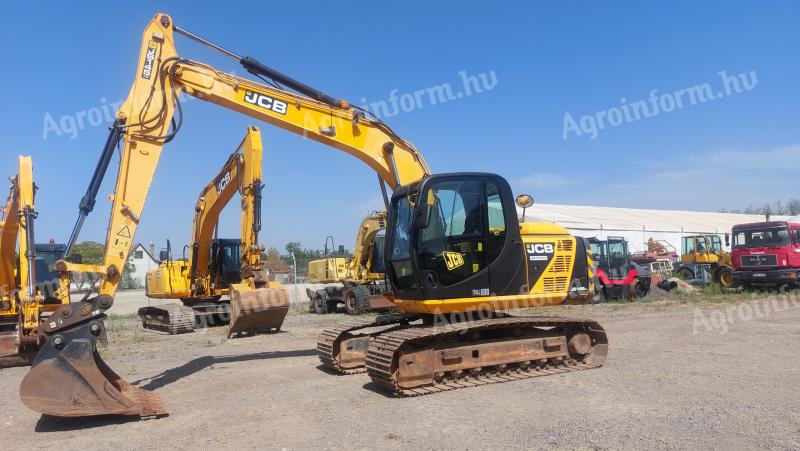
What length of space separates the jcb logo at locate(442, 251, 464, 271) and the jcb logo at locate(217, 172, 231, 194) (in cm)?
735

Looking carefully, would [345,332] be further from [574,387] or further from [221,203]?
[221,203]

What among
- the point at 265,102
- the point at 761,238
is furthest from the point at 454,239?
the point at 761,238

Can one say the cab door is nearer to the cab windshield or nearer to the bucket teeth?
the bucket teeth

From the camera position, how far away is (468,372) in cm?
789

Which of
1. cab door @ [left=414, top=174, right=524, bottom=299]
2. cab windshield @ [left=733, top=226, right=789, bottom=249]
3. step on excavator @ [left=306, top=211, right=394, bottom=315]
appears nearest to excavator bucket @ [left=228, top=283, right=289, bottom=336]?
cab door @ [left=414, top=174, right=524, bottom=299]

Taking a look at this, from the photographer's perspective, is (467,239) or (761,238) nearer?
(467,239)

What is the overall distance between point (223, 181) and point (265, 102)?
512cm

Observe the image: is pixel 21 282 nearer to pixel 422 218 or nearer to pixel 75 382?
pixel 75 382

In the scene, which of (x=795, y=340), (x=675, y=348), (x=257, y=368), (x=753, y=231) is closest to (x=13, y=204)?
(x=257, y=368)

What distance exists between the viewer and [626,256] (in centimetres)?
2255

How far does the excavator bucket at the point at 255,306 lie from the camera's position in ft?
33.3

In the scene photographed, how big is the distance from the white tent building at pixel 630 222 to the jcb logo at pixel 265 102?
28.3 m

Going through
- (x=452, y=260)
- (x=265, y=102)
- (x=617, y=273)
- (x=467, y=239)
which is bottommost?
(x=617, y=273)

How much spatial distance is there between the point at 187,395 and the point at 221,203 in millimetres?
7046
